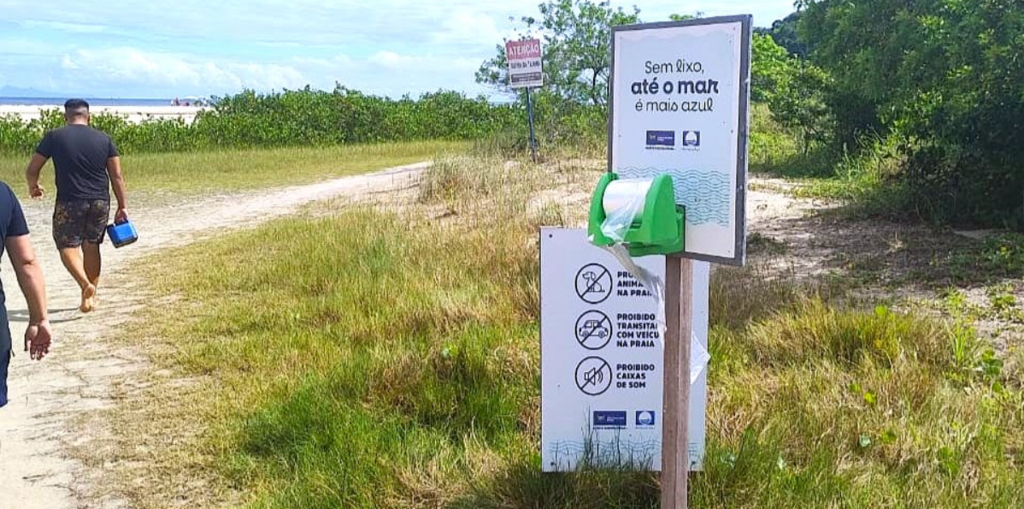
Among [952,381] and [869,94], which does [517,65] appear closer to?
[869,94]

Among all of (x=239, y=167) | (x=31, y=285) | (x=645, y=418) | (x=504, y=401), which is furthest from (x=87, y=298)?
(x=239, y=167)

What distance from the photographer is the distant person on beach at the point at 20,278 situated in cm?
321

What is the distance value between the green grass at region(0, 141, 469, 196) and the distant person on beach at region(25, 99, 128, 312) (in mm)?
9456

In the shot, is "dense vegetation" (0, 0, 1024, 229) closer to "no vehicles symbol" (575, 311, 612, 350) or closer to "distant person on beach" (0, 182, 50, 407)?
"no vehicles symbol" (575, 311, 612, 350)

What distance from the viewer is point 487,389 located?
13.9 feet

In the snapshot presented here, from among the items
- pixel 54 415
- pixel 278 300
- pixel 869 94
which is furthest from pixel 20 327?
pixel 869 94

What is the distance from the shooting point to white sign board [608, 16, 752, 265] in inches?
96.9

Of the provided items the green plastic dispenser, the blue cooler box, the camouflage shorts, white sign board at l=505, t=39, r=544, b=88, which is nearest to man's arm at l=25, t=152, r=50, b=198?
the camouflage shorts

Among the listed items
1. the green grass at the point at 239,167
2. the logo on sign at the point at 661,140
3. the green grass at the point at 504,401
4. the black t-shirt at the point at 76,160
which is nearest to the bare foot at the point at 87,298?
the green grass at the point at 504,401

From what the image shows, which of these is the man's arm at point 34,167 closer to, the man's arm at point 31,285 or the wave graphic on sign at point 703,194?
the man's arm at point 31,285

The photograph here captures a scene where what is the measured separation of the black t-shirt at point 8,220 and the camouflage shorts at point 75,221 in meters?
3.90

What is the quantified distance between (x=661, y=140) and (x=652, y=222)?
1.06ft

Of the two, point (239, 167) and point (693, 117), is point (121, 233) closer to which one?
point (693, 117)

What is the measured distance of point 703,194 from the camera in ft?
8.30
